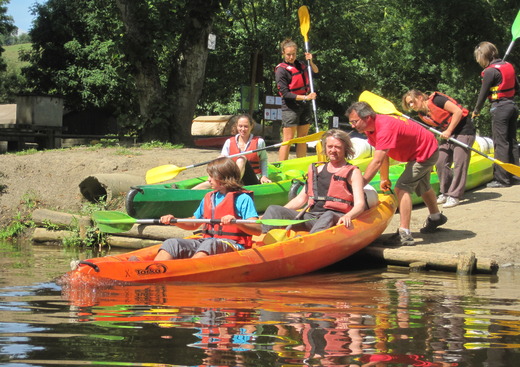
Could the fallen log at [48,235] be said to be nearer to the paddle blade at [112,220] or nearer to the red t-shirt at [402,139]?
the paddle blade at [112,220]

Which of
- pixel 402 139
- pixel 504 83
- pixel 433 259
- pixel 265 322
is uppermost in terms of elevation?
pixel 504 83

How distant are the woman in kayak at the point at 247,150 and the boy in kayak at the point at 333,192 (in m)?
1.60

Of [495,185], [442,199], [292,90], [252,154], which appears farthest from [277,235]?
[495,185]

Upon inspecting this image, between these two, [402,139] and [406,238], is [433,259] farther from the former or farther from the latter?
[402,139]

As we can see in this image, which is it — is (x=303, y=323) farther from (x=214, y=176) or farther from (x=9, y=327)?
(x=214, y=176)

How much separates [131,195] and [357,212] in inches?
103

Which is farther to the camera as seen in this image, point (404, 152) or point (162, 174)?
point (162, 174)

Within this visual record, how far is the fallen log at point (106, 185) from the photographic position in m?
10.6

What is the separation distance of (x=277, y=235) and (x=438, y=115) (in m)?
3.11

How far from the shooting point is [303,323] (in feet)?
15.1

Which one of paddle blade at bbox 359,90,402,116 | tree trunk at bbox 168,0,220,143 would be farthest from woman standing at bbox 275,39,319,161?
tree trunk at bbox 168,0,220,143

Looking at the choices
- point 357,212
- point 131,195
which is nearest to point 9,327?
point 357,212

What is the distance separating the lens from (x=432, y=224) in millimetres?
8344

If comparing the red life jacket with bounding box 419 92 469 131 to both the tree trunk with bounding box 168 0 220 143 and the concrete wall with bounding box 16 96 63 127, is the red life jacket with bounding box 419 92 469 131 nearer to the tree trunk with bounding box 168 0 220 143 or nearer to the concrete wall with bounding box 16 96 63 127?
the tree trunk with bounding box 168 0 220 143
